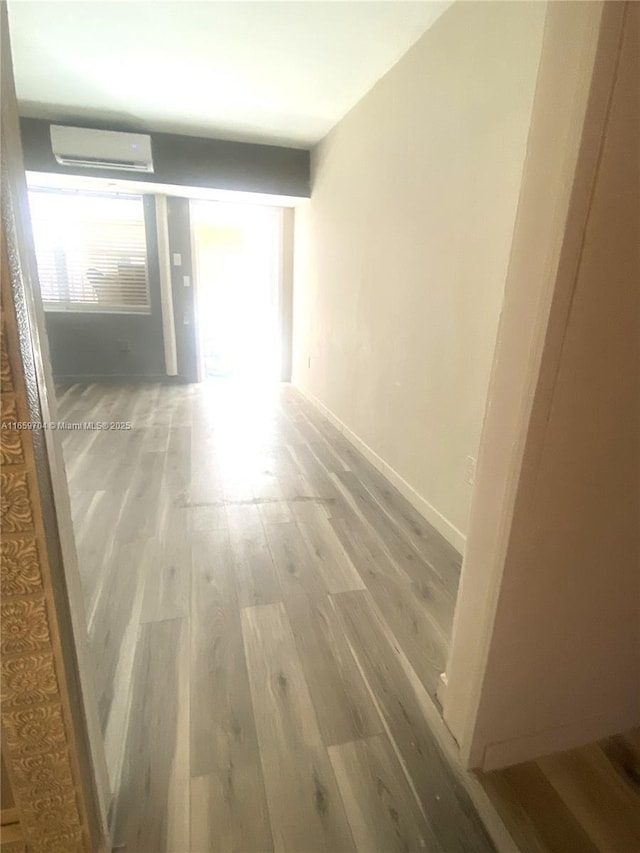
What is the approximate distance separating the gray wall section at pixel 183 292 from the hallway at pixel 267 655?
102 inches

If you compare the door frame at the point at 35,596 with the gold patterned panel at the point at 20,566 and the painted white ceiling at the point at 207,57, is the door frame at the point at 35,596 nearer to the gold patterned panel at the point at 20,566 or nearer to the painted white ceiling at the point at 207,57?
the gold patterned panel at the point at 20,566

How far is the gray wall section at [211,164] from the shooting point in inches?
153

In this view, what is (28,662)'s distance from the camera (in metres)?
0.68

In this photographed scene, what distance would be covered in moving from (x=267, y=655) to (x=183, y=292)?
14.8 ft

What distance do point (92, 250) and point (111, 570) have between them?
14.0ft

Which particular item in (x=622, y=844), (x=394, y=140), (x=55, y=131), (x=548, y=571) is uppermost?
(x=55, y=131)

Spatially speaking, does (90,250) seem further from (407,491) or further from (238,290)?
(407,491)

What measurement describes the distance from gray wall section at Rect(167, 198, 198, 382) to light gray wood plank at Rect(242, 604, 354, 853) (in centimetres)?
420

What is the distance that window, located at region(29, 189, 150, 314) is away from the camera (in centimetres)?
464

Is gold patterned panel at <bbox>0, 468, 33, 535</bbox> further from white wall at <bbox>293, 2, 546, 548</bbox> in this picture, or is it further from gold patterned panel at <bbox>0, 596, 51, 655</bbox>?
white wall at <bbox>293, 2, 546, 548</bbox>

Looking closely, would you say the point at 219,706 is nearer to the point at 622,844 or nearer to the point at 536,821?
the point at 536,821

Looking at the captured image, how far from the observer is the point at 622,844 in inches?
38.9

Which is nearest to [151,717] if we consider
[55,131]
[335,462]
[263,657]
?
[263,657]

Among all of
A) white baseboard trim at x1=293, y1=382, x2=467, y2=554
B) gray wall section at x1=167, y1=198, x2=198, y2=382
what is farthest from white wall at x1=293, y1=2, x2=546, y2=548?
gray wall section at x1=167, y1=198, x2=198, y2=382
